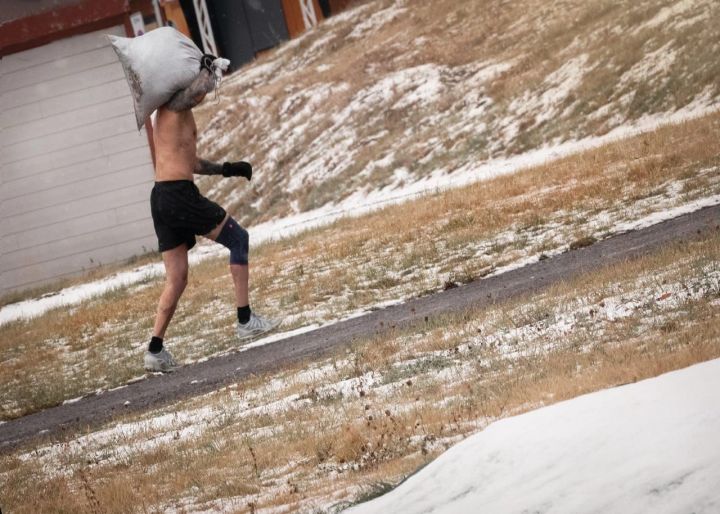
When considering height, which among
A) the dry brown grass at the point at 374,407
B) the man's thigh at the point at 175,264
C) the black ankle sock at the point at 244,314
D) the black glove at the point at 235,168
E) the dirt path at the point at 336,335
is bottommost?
the dirt path at the point at 336,335

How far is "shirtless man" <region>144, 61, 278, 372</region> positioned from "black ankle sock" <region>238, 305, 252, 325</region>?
276 mm

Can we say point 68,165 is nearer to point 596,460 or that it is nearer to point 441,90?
point 441,90

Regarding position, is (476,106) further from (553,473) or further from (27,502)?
(553,473)

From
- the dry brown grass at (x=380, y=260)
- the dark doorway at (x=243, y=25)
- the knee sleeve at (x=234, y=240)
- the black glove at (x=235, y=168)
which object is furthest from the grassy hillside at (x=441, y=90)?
the knee sleeve at (x=234, y=240)

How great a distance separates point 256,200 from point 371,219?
10375mm

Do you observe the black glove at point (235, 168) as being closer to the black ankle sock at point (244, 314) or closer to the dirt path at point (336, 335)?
the black ankle sock at point (244, 314)

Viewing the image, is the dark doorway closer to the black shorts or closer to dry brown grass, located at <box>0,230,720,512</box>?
the black shorts

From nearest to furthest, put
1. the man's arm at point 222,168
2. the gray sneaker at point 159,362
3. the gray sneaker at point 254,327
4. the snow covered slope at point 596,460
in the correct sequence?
the snow covered slope at point 596,460 < the man's arm at point 222,168 < the gray sneaker at point 159,362 < the gray sneaker at point 254,327

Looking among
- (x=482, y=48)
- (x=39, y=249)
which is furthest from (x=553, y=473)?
(x=482, y=48)

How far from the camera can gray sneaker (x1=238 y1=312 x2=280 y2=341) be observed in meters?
10.5

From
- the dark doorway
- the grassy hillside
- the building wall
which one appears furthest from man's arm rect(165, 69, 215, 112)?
the dark doorway

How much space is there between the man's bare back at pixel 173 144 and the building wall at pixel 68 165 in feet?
43.8

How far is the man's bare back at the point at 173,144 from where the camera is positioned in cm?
966

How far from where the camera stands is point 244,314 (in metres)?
10.4
